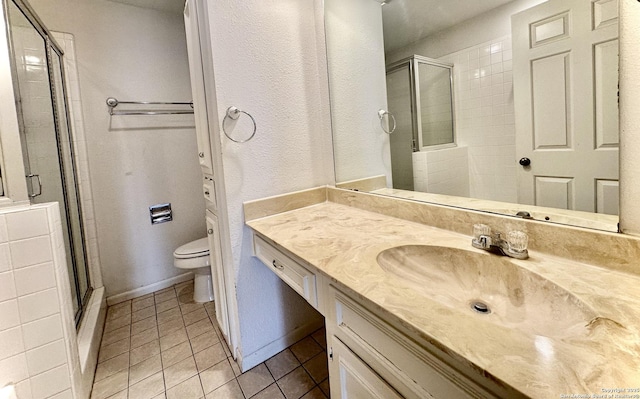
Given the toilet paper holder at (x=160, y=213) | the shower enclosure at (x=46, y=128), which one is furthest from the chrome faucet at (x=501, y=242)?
the toilet paper holder at (x=160, y=213)

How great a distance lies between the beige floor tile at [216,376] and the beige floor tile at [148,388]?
0.19 meters

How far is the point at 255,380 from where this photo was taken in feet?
4.71

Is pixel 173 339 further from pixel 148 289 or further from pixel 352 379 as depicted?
pixel 352 379

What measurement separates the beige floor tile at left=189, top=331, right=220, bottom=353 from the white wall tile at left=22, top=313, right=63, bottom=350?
2.30ft

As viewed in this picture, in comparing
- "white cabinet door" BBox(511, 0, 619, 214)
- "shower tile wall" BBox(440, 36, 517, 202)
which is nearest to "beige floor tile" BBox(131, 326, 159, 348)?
"shower tile wall" BBox(440, 36, 517, 202)

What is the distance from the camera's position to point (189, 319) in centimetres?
200

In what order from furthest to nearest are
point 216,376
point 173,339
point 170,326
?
1. point 170,326
2. point 173,339
3. point 216,376

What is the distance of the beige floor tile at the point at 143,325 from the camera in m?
1.91

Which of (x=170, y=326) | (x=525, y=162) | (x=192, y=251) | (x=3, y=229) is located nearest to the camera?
(x=525, y=162)

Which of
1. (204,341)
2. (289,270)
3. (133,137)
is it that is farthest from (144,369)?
(133,137)

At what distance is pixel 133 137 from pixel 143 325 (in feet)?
4.61

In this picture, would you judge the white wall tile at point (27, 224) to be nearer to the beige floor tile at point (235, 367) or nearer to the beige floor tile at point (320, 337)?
the beige floor tile at point (235, 367)

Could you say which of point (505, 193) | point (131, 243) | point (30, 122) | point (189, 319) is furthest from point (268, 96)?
point (131, 243)

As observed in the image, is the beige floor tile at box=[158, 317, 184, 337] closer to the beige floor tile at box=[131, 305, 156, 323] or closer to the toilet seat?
the beige floor tile at box=[131, 305, 156, 323]
